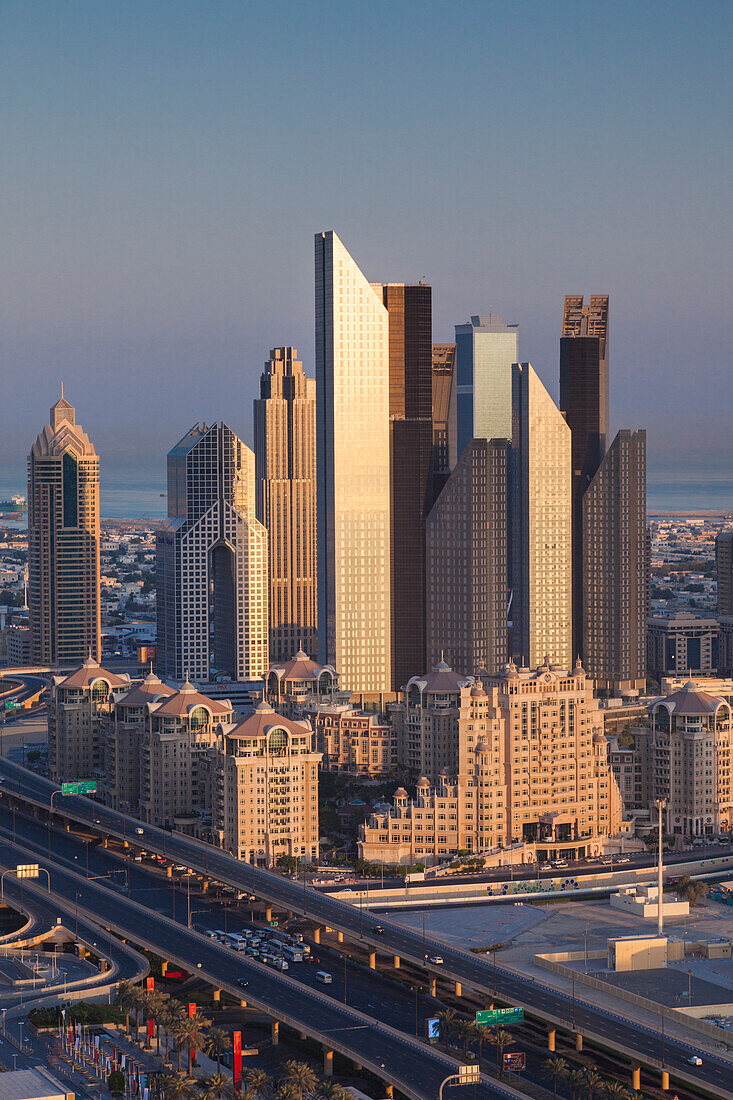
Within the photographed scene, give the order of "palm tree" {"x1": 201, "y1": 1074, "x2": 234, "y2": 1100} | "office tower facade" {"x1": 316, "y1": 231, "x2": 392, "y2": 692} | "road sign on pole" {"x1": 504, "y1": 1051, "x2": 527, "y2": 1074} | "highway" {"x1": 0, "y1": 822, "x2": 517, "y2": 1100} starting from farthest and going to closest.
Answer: "office tower facade" {"x1": 316, "y1": 231, "x2": 392, "y2": 692} < "road sign on pole" {"x1": 504, "y1": 1051, "x2": 527, "y2": 1074} < "highway" {"x1": 0, "y1": 822, "x2": 517, "y2": 1100} < "palm tree" {"x1": 201, "y1": 1074, "x2": 234, "y2": 1100}

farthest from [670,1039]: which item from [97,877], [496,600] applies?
[496,600]

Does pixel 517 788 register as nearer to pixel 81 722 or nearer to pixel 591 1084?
pixel 81 722

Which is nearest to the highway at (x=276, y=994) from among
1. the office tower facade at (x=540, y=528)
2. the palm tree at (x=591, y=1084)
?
the palm tree at (x=591, y=1084)

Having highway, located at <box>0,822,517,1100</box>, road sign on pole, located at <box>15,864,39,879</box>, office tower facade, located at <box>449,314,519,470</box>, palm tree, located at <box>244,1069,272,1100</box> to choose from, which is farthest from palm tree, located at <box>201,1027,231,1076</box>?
office tower facade, located at <box>449,314,519,470</box>

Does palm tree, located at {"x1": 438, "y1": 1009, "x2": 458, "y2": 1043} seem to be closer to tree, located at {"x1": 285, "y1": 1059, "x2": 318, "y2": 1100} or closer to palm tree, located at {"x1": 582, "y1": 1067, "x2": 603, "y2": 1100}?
palm tree, located at {"x1": 582, "y1": 1067, "x2": 603, "y2": 1100}

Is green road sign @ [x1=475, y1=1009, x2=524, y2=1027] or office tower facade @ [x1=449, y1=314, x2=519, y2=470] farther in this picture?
office tower facade @ [x1=449, y1=314, x2=519, y2=470]

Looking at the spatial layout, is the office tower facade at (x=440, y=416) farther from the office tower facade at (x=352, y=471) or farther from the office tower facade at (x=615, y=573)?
the office tower facade at (x=615, y=573)

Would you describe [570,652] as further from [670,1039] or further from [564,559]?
[670,1039]
